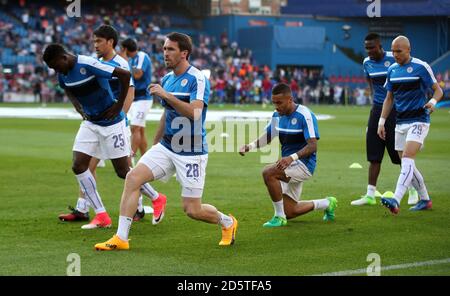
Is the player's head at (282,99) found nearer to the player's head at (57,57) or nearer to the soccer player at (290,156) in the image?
the soccer player at (290,156)

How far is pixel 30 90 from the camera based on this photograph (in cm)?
A: 5153

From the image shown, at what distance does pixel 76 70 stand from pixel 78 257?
101 inches

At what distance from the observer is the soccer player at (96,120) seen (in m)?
9.88

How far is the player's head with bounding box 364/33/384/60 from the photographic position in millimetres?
12531

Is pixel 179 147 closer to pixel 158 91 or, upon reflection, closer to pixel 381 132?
pixel 158 91

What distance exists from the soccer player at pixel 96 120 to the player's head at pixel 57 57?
1.1 inches

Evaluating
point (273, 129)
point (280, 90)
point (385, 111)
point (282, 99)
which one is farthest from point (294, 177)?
point (385, 111)

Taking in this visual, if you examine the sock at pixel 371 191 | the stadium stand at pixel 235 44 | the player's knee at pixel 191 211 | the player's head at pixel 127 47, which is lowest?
the stadium stand at pixel 235 44

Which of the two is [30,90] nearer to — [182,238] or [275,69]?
[275,69]

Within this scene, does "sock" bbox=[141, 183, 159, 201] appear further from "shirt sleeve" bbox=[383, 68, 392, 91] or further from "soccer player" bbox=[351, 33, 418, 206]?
"shirt sleeve" bbox=[383, 68, 392, 91]

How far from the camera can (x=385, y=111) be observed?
1192cm

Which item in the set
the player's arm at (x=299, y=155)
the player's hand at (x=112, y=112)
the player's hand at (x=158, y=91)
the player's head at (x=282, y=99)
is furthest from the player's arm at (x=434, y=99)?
the player's hand at (x=158, y=91)

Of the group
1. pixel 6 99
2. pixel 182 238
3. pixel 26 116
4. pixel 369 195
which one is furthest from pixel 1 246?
pixel 6 99

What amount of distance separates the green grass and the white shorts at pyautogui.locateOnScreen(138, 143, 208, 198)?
65 centimetres
